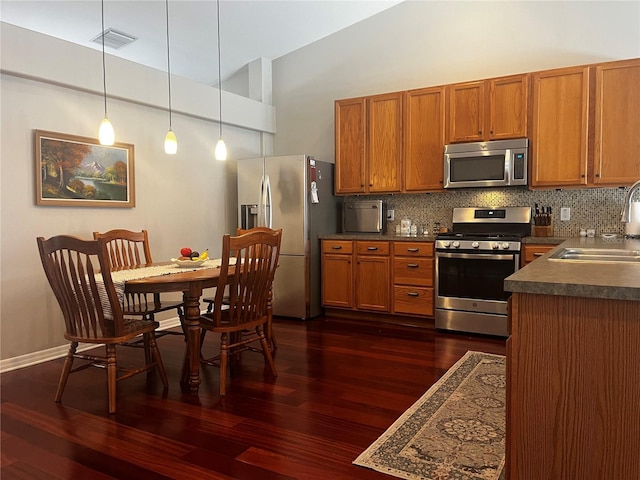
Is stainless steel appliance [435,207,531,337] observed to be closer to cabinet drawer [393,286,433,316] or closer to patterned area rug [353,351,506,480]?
cabinet drawer [393,286,433,316]

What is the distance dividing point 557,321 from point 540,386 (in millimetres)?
202

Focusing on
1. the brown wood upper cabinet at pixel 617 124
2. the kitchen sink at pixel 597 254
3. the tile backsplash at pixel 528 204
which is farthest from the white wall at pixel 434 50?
the kitchen sink at pixel 597 254

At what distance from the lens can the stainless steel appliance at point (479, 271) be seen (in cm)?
412

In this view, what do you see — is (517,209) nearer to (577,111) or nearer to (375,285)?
(577,111)

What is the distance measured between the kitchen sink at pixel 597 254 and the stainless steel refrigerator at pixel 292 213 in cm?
274

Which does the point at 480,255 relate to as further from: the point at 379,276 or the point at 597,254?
the point at 597,254

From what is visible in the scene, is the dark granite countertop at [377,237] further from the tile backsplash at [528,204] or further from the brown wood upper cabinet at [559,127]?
the brown wood upper cabinet at [559,127]

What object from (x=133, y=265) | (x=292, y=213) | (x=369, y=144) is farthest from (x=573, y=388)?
(x=369, y=144)

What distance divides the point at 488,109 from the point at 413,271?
1617 millimetres

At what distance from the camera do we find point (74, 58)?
3.83 m

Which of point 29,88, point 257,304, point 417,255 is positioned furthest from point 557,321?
point 29,88

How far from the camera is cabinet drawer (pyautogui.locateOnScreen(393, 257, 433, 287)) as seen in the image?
4.51 metres

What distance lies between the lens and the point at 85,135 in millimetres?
3992

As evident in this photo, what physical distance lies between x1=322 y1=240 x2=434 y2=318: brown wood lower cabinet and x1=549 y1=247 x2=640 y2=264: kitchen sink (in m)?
1.85
